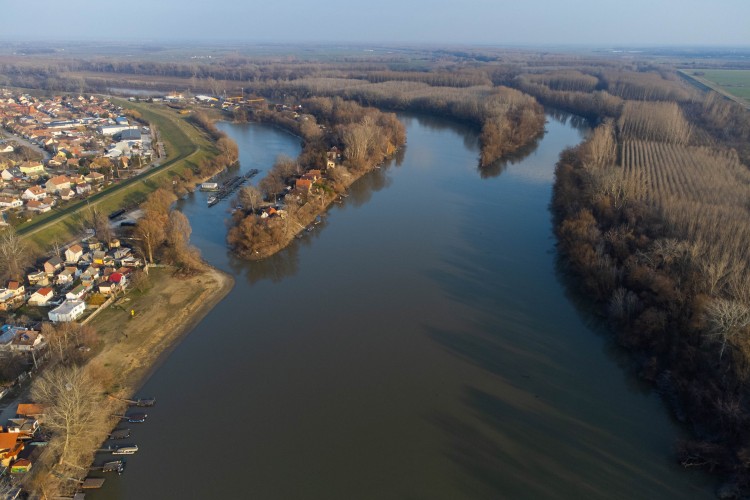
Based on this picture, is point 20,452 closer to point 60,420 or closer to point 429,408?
point 60,420

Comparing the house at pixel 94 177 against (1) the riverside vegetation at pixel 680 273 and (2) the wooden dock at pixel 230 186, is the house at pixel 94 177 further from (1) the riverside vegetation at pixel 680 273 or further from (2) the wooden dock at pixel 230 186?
(1) the riverside vegetation at pixel 680 273

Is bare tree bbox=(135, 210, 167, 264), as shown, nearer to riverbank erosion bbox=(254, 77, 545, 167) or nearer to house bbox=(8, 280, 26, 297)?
house bbox=(8, 280, 26, 297)

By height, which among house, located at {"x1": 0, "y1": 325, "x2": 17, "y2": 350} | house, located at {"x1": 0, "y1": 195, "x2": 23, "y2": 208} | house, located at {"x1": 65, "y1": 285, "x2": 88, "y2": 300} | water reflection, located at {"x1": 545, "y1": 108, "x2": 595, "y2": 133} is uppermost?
water reflection, located at {"x1": 545, "y1": 108, "x2": 595, "y2": 133}

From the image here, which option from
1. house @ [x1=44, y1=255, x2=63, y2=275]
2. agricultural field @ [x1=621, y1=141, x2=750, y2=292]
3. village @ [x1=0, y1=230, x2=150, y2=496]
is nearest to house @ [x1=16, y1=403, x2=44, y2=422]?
village @ [x1=0, y1=230, x2=150, y2=496]

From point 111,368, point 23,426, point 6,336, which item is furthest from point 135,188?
point 23,426

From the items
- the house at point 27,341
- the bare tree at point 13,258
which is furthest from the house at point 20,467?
the bare tree at point 13,258
